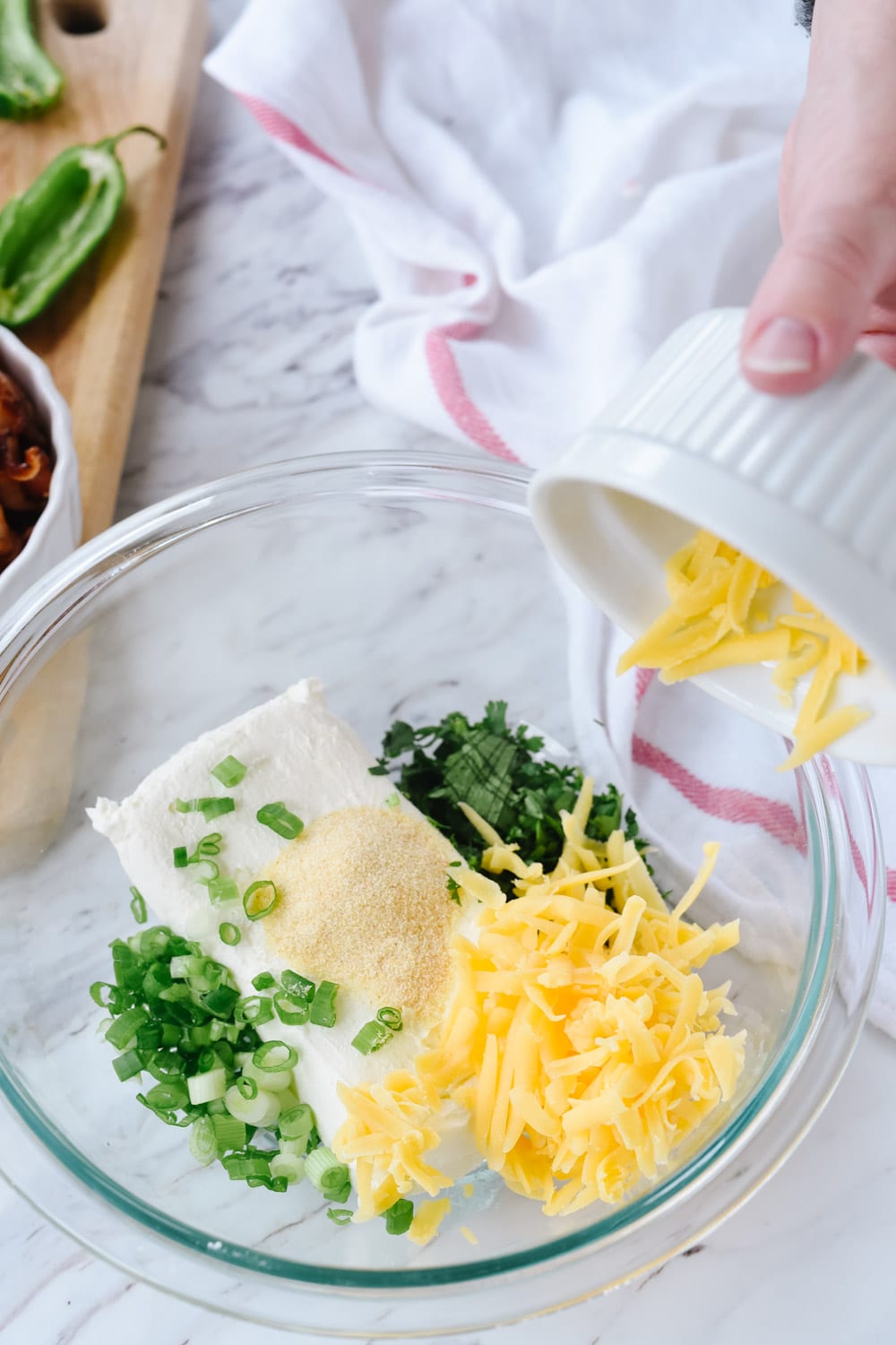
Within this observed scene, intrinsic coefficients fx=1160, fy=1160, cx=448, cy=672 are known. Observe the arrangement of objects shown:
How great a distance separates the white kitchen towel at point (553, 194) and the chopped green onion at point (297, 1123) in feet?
1.97

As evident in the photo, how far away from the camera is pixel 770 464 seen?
0.84m

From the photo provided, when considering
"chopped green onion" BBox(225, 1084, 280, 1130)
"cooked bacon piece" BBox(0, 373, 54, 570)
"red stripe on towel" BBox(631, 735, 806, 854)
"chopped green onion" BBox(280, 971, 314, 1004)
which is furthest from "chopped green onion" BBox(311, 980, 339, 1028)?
"cooked bacon piece" BBox(0, 373, 54, 570)

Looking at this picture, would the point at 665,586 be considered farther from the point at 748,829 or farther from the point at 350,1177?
the point at 350,1177

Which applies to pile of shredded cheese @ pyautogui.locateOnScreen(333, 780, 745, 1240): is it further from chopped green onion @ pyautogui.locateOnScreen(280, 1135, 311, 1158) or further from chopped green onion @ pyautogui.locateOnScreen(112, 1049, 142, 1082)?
chopped green onion @ pyautogui.locateOnScreen(112, 1049, 142, 1082)

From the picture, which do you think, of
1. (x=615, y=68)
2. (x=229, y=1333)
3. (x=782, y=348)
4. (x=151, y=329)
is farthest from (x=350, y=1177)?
(x=615, y=68)

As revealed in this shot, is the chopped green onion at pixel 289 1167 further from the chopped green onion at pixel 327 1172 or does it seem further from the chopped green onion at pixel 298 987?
the chopped green onion at pixel 298 987

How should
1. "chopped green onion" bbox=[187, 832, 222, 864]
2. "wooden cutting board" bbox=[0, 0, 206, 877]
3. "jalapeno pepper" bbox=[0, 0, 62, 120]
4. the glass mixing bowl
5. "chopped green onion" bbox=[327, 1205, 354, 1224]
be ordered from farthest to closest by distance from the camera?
"jalapeno pepper" bbox=[0, 0, 62, 120], "wooden cutting board" bbox=[0, 0, 206, 877], "chopped green onion" bbox=[187, 832, 222, 864], "chopped green onion" bbox=[327, 1205, 354, 1224], the glass mixing bowl

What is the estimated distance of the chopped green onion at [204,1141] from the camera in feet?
4.35

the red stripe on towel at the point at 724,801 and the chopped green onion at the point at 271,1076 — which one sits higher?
the chopped green onion at the point at 271,1076

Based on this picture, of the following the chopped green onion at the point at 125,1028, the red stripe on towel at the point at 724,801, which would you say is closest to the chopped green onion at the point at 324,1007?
the chopped green onion at the point at 125,1028

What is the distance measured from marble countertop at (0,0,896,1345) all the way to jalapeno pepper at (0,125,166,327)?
0.17 m

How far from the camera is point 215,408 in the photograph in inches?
73.7

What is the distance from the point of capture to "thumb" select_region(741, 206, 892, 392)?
33.5 inches

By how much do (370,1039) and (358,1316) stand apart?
0.27 m
